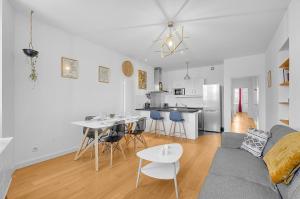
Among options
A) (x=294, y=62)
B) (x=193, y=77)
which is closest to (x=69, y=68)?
(x=294, y=62)

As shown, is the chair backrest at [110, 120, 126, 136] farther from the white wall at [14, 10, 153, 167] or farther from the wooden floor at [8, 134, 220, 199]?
the white wall at [14, 10, 153, 167]

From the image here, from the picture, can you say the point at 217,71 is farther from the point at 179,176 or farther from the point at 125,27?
the point at 179,176

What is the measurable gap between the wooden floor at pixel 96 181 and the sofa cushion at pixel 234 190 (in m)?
0.69

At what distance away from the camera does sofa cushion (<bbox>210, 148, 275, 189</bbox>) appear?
147 centimetres

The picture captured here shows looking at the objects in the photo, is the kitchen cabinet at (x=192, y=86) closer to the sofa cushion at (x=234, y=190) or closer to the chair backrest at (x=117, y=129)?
the chair backrest at (x=117, y=129)

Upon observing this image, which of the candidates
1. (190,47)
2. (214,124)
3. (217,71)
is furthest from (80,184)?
(217,71)

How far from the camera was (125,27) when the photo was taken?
3.08m

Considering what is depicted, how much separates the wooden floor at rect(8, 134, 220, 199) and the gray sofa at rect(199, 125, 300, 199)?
0.58 metres

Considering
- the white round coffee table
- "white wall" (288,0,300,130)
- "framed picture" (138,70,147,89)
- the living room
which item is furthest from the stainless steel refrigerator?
the white round coffee table

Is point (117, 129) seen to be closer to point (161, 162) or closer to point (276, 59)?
point (161, 162)

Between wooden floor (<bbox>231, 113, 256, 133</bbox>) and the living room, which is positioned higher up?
the living room

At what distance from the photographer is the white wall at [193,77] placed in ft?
20.6

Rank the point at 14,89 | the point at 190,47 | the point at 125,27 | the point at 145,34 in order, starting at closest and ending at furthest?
the point at 14,89
the point at 125,27
the point at 145,34
the point at 190,47

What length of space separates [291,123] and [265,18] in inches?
74.6
